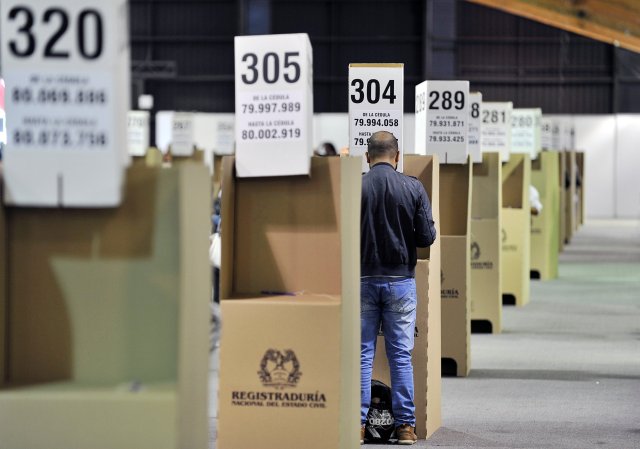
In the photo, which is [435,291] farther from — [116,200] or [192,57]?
[192,57]

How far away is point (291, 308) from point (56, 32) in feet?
6.10

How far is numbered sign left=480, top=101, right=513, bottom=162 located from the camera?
46.0ft

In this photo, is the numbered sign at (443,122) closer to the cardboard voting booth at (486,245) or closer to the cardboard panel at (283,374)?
the cardboard voting booth at (486,245)

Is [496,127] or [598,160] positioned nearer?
[496,127]

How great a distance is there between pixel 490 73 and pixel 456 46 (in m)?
1.30

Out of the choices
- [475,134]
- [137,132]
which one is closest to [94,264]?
[475,134]

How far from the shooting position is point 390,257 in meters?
6.29

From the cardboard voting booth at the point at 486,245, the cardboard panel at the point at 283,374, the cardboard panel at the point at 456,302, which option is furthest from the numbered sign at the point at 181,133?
the cardboard panel at the point at 283,374

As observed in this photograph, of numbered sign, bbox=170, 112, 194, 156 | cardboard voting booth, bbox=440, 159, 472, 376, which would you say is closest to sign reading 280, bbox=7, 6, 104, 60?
cardboard voting booth, bbox=440, 159, 472, 376

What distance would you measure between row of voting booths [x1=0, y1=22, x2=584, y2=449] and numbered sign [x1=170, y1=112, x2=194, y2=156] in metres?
10.2

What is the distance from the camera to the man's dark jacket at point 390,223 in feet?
20.6

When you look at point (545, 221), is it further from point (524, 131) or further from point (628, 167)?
point (628, 167)

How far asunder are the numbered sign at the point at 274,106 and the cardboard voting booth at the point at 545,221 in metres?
10.7

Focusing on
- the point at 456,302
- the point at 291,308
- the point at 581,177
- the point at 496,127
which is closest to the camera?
the point at 291,308
